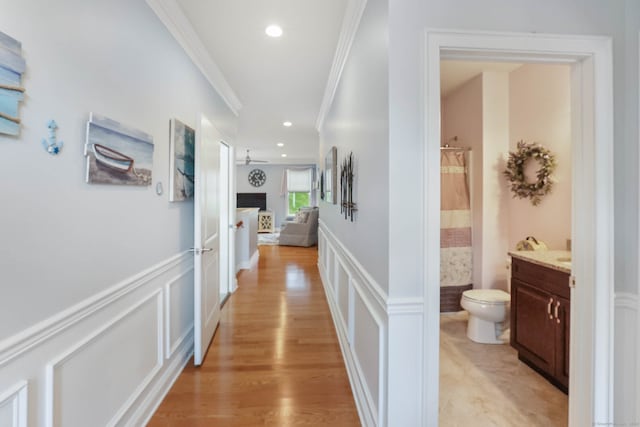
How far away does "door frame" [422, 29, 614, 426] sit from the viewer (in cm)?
125

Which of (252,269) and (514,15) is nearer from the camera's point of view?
(514,15)

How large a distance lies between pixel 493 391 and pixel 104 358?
2.27 m

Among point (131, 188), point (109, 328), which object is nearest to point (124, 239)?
point (131, 188)

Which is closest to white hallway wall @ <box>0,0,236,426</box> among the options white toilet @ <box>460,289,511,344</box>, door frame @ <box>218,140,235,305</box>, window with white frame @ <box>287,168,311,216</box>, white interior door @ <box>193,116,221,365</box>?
white interior door @ <box>193,116,221,365</box>

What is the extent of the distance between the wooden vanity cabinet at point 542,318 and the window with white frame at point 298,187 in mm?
8668

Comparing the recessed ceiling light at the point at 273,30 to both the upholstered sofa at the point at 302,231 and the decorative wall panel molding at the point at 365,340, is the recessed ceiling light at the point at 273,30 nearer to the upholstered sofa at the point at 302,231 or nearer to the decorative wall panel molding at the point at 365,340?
the decorative wall panel molding at the point at 365,340

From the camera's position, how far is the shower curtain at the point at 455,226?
3.31m

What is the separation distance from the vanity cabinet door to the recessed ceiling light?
257 cm

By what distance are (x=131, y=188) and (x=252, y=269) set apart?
3878mm

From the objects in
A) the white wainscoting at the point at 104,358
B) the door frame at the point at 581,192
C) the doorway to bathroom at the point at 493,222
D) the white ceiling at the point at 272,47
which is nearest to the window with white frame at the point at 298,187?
the white ceiling at the point at 272,47

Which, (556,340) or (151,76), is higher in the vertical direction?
(151,76)

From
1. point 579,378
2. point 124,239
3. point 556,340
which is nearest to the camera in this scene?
point 579,378

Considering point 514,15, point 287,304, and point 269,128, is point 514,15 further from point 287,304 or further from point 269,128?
point 269,128

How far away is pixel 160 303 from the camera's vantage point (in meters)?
1.93
